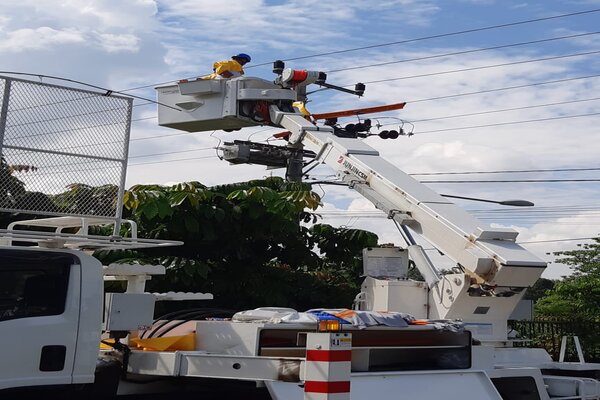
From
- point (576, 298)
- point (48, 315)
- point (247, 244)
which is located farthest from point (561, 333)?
point (48, 315)

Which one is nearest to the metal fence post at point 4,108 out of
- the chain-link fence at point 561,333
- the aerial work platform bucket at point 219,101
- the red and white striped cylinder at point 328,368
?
the red and white striped cylinder at point 328,368

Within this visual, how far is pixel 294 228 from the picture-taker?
1395cm

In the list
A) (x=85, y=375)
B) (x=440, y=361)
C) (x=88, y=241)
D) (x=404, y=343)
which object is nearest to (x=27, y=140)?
(x=88, y=241)

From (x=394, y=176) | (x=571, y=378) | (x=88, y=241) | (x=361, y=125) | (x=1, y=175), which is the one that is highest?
(x=361, y=125)

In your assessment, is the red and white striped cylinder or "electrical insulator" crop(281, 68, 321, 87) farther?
"electrical insulator" crop(281, 68, 321, 87)

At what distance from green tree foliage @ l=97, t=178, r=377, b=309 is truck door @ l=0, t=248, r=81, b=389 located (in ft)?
17.9

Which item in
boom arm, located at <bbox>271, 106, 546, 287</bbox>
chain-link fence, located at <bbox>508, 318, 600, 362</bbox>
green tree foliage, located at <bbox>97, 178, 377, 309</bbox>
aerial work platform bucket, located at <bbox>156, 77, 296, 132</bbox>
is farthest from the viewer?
chain-link fence, located at <bbox>508, 318, 600, 362</bbox>

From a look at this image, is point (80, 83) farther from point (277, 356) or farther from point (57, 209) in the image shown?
point (277, 356)

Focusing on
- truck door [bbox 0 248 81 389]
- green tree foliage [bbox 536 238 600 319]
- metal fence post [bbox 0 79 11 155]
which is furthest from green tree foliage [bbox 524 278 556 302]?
metal fence post [bbox 0 79 11 155]

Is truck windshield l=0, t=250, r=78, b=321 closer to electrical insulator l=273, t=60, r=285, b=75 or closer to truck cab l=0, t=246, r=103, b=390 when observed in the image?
truck cab l=0, t=246, r=103, b=390

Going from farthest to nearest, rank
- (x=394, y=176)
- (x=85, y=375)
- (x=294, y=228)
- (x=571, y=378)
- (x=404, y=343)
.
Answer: (x=294, y=228)
(x=394, y=176)
(x=571, y=378)
(x=404, y=343)
(x=85, y=375)

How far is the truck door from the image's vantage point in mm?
5898

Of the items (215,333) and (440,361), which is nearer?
(215,333)

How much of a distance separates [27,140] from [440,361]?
4.08 m
